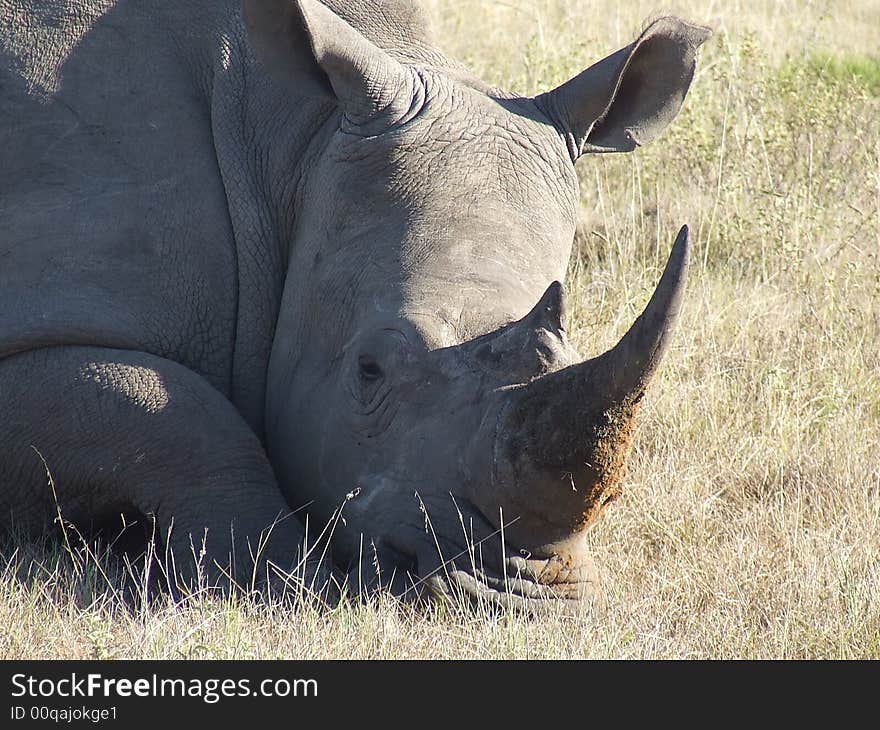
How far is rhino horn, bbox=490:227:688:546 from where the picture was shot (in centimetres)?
405

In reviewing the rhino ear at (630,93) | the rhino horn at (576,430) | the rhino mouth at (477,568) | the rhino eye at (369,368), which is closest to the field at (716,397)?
the rhino mouth at (477,568)

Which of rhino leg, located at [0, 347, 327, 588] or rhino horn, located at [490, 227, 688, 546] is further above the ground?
rhino horn, located at [490, 227, 688, 546]

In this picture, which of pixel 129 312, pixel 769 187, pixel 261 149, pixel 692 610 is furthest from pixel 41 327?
A: pixel 769 187

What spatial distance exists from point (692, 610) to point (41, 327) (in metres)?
2.27

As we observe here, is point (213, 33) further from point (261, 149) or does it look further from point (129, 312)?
point (129, 312)

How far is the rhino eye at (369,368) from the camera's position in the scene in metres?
4.86

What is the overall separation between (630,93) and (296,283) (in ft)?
4.63

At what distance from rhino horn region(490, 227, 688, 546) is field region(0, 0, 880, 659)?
330 millimetres

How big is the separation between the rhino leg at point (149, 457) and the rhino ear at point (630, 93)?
1.57 meters

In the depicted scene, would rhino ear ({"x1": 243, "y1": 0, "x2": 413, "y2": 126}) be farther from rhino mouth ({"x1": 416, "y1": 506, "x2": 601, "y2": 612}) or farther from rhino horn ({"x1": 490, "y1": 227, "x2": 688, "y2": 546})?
rhino mouth ({"x1": 416, "y1": 506, "x2": 601, "y2": 612})

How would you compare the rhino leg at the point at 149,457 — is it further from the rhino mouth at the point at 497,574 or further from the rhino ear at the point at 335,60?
the rhino ear at the point at 335,60

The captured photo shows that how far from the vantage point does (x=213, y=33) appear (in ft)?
18.2

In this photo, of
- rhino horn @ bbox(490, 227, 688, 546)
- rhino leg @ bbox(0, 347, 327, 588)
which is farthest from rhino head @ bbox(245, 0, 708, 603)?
rhino leg @ bbox(0, 347, 327, 588)

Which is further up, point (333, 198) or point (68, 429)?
point (333, 198)
